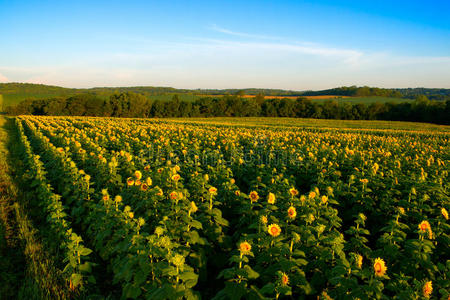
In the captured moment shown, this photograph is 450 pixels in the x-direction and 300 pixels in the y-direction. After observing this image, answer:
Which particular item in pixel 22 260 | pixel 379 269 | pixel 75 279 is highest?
pixel 379 269

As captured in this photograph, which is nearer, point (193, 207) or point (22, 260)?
point (193, 207)

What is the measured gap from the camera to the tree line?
5784 cm

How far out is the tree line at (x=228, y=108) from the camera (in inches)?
2277

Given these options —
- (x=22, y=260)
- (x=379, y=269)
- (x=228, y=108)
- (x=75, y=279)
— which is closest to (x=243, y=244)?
(x=379, y=269)

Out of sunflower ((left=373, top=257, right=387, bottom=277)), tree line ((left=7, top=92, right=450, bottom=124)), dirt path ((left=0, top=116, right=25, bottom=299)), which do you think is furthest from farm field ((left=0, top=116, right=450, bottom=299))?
tree line ((left=7, top=92, right=450, bottom=124))

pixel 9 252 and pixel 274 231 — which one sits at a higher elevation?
pixel 274 231

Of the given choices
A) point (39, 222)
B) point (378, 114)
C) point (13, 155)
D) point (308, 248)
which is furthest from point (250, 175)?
point (378, 114)

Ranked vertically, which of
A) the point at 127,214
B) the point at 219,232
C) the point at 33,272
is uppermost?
the point at 127,214

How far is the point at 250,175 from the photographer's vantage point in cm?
769

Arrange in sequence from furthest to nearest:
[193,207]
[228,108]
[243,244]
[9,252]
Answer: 1. [228,108]
2. [9,252]
3. [193,207]
4. [243,244]

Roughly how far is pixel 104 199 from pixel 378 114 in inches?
2724

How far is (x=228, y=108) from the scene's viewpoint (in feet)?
235

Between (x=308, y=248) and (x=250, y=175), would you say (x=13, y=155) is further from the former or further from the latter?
(x=308, y=248)

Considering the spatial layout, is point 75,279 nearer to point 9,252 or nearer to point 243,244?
point 9,252
